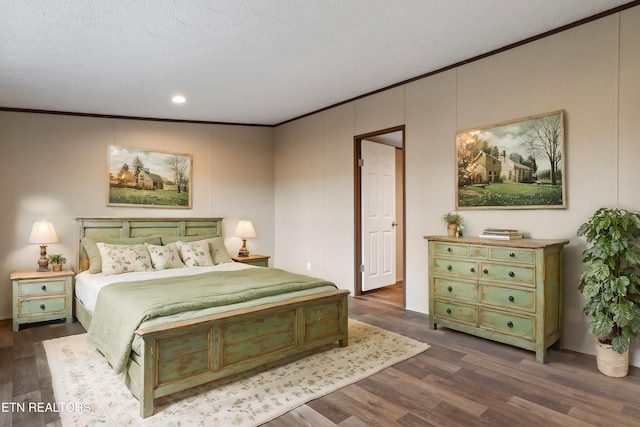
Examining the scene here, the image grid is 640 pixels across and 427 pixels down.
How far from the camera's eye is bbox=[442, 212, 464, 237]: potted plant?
3.69 meters

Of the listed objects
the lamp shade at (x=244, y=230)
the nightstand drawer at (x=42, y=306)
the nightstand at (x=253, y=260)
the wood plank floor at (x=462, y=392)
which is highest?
the lamp shade at (x=244, y=230)

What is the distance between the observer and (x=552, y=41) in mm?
3160

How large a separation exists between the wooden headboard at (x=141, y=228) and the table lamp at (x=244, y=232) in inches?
11.1

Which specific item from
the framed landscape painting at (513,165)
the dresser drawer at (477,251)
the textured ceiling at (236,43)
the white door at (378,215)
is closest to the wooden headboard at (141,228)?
the textured ceiling at (236,43)

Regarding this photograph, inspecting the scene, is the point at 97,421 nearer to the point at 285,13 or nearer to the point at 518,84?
the point at 285,13

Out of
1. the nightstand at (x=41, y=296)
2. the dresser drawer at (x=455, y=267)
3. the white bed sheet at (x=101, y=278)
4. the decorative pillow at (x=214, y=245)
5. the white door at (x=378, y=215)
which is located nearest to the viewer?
the dresser drawer at (x=455, y=267)

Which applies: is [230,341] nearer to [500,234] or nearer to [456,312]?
[456,312]

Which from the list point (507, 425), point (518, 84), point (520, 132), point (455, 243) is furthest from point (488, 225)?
point (507, 425)

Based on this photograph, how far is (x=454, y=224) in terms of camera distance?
3.70 metres

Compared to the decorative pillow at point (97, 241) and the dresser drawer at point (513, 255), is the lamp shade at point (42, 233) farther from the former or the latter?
the dresser drawer at point (513, 255)

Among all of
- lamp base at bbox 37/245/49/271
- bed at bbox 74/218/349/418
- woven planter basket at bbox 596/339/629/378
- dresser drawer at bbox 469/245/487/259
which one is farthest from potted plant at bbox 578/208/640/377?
lamp base at bbox 37/245/49/271

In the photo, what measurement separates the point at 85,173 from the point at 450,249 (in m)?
4.54

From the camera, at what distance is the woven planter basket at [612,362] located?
102 inches

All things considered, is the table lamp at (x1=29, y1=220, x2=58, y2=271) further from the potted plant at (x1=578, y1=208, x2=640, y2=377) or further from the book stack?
the potted plant at (x1=578, y1=208, x2=640, y2=377)
